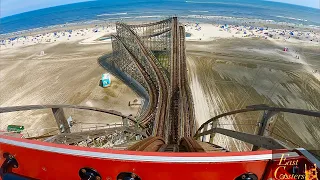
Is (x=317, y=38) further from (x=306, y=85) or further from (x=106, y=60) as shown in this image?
(x=106, y=60)

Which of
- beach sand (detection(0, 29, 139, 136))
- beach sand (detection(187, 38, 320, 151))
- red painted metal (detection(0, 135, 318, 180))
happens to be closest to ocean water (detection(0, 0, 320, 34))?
beach sand (detection(0, 29, 139, 136))

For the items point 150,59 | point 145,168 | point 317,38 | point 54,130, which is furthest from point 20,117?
point 317,38

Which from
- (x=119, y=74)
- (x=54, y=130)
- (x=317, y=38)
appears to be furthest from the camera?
(x=317, y=38)

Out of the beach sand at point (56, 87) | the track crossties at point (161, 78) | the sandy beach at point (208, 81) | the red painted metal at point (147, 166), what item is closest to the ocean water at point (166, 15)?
the sandy beach at point (208, 81)

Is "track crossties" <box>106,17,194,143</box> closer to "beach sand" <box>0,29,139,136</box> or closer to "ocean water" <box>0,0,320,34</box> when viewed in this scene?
"beach sand" <box>0,29,139,136</box>

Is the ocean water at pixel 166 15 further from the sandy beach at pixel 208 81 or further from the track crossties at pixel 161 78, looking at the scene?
the track crossties at pixel 161 78

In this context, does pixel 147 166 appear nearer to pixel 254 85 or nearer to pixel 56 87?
pixel 254 85
